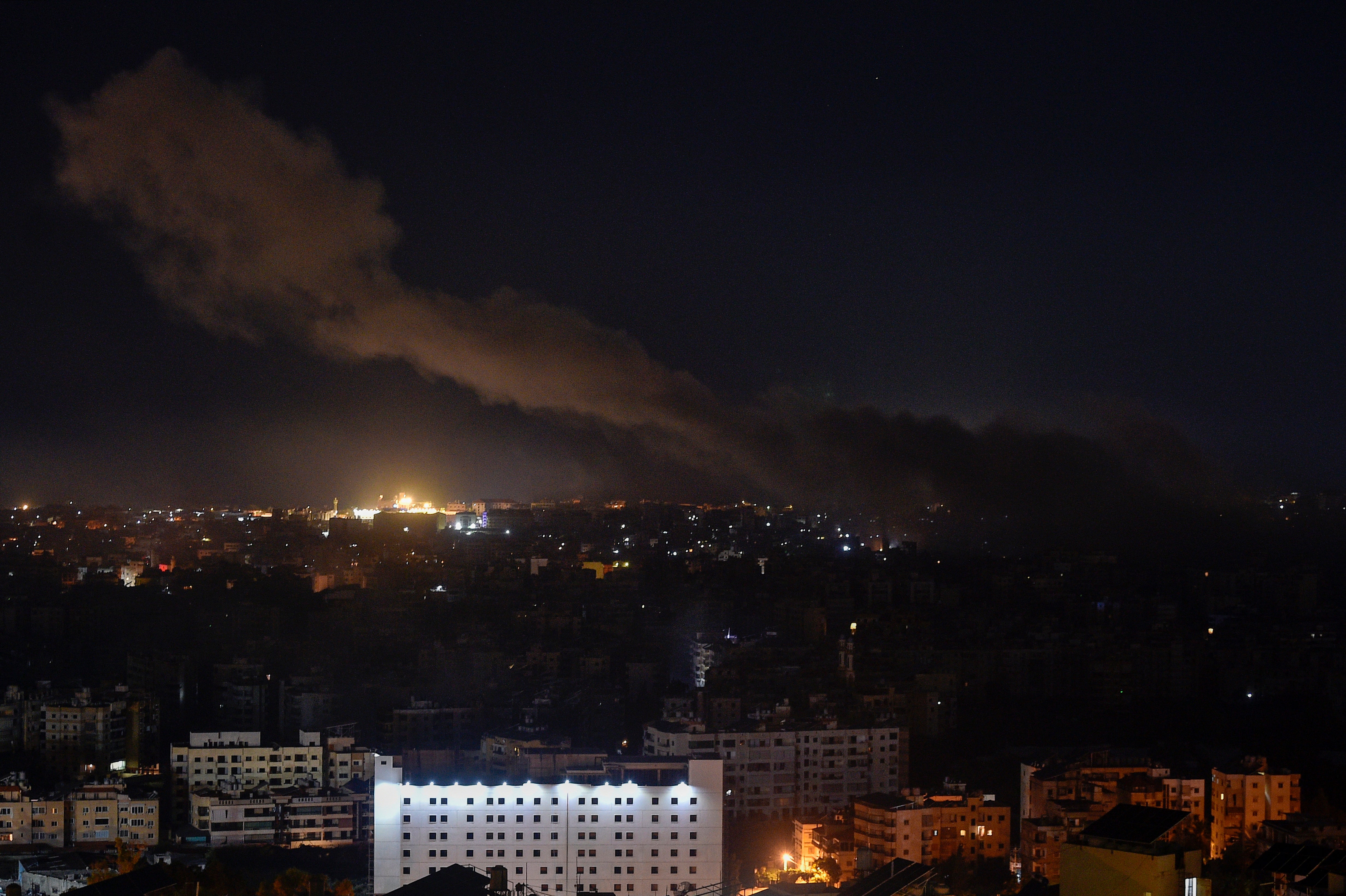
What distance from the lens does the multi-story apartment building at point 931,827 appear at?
6.57m

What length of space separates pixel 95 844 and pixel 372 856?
5.31 ft

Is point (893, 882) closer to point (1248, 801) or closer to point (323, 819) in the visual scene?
point (1248, 801)

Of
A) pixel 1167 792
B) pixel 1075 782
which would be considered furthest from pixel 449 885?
pixel 1167 792

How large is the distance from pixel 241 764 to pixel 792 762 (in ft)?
9.35

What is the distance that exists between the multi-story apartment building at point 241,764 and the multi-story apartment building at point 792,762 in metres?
1.73

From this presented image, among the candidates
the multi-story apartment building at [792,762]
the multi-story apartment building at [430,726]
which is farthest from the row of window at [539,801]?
the multi-story apartment building at [430,726]

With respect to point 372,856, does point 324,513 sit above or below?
above

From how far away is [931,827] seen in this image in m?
6.70

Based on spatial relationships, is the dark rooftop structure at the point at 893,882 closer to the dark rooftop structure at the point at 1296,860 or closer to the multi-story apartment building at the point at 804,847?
the multi-story apartment building at the point at 804,847

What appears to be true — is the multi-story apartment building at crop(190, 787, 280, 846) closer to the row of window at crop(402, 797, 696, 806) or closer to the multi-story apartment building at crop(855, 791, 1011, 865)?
the row of window at crop(402, 797, 696, 806)

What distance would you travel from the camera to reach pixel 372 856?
6.43 metres

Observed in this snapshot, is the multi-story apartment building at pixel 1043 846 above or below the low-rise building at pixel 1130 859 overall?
below

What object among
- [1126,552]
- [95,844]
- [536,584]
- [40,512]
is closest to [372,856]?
[95,844]

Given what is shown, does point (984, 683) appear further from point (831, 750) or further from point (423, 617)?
point (423, 617)
